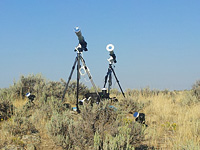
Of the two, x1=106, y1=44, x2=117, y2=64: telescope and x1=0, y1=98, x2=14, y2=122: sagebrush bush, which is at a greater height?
x1=106, y1=44, x2=117, y2=64: telescope

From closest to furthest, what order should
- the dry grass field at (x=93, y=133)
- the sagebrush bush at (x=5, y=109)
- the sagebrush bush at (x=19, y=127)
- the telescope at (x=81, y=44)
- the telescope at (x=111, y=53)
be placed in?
the dry grass field at (x=93, y=133) < the sagebrush bush at (x=19, y=127) < the sagebrush bush at (x=5, y=109) < the telescope at (x=81, y=44) < the telescope at (x=111, y=53)

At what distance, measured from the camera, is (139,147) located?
3.89m

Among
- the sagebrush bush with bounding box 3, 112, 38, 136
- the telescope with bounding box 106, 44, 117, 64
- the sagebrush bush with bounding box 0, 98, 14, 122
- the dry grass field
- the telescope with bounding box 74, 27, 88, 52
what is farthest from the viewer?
the telescope with bounding box 106, 44, 117, 64

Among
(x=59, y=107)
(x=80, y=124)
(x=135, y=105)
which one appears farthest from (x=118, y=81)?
(x=80, y=124)

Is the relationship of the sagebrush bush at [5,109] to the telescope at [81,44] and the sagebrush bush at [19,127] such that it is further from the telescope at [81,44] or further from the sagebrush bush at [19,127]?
the telescope at [81,44]

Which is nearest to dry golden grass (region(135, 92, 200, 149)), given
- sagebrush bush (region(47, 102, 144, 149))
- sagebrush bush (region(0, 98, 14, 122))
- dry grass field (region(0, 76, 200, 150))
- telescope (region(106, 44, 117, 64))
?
dry grass field (region(0, 76, 200, 150))

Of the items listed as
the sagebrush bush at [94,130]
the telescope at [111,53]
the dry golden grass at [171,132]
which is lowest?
the dry golden grass at [171,132]

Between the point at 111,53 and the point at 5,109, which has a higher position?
the point at 111,53

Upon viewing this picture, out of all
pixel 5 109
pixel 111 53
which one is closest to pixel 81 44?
pixel 111 53

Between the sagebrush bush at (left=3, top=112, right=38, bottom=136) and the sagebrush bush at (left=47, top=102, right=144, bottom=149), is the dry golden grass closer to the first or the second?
the sagebrush bush at (left=47, top=102, right=144, bottom=149)

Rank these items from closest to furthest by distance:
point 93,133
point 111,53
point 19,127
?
1. point 93,133
2. point 19,127
3. point 111,53

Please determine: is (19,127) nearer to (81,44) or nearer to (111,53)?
(81,44)

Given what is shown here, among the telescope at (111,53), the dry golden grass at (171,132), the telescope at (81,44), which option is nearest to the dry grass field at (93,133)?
the dry golden grass at (171,132)

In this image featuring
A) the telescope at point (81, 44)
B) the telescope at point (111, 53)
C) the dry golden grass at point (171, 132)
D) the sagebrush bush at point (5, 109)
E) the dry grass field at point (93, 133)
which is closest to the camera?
the dry grass field at point (93, 133)
